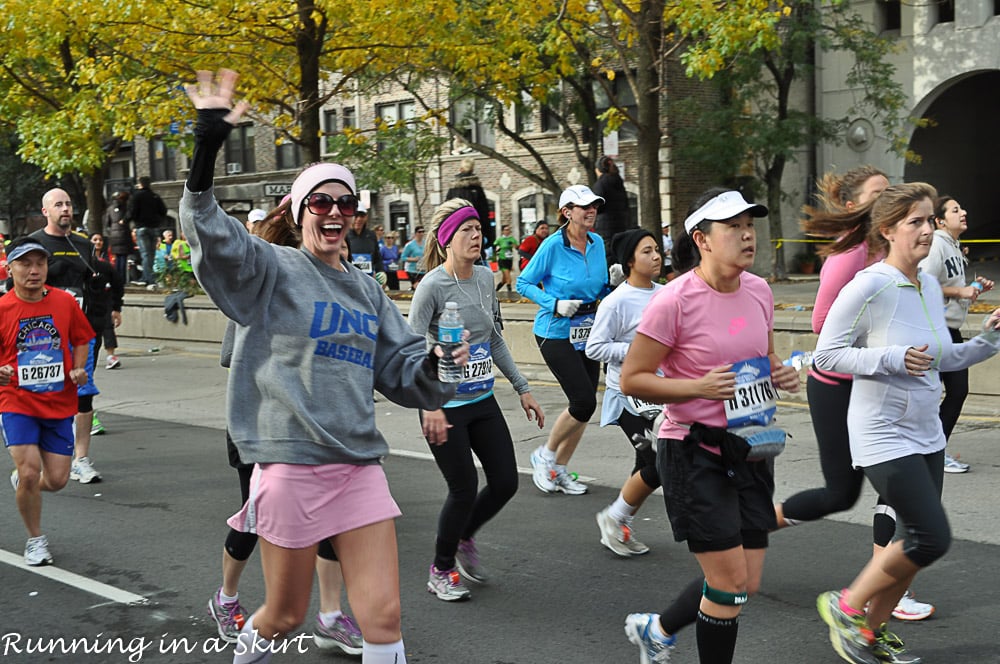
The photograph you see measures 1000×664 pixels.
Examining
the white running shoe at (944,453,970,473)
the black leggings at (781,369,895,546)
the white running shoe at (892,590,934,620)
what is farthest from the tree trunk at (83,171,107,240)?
the white running shoe at (892,590,934,620)

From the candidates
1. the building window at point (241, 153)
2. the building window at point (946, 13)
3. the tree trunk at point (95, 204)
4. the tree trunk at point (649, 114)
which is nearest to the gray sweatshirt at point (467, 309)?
the tree trunk at point (649, 114)

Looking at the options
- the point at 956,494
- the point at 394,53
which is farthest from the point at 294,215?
the point at 394,53

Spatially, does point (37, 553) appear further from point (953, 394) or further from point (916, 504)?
point (953, 394)

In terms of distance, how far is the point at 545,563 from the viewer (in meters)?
6.48

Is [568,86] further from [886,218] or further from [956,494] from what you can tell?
[886,218]

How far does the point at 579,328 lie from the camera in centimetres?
796

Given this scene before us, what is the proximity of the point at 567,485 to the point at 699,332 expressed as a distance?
419 cm

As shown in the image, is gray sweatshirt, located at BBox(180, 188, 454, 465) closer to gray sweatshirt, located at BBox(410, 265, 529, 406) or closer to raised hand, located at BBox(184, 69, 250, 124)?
raised hand, located at BBox(184, 69, 250, 124)

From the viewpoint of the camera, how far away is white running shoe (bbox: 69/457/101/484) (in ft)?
30.1

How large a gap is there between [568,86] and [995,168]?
13658 millimetres

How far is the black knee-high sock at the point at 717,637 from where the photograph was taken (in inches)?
161

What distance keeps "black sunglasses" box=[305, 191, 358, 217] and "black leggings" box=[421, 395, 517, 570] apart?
6.74 ft

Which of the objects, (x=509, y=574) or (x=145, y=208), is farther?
(x=145, y=208)

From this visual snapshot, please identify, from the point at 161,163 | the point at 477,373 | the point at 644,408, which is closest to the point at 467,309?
the point at 477,373
